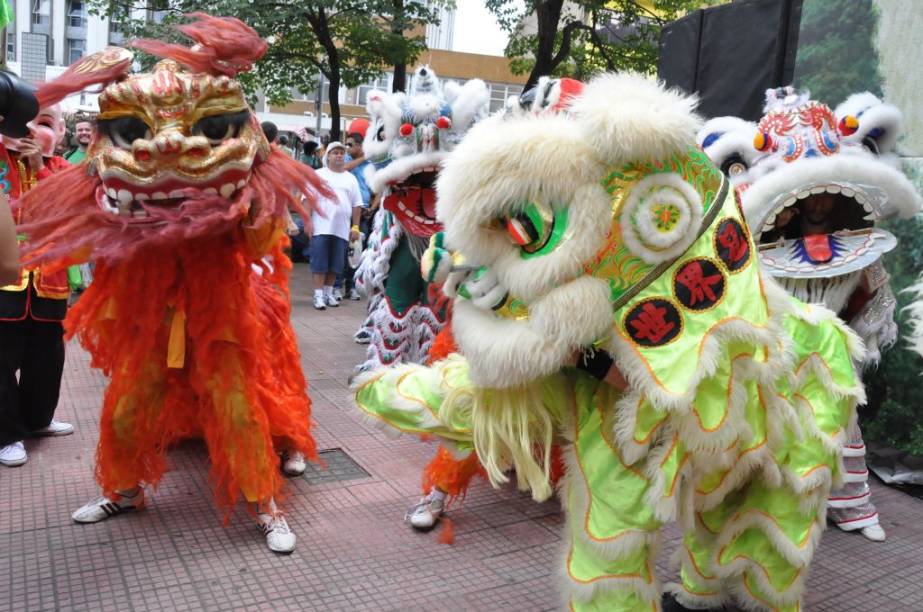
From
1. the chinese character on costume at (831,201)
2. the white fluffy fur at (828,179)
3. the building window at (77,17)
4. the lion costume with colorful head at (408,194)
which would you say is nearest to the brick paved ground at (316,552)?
the chinese character on costume at (831,201)

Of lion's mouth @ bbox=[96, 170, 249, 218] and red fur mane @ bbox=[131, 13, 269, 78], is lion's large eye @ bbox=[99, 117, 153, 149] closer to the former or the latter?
lion's mouth @ bbox=[96, 170, 249, 218]

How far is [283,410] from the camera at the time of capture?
3.58 meters

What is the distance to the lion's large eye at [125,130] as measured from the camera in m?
2.76

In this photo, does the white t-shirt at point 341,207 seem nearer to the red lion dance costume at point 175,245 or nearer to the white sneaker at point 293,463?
the white sneaker at point 293,463

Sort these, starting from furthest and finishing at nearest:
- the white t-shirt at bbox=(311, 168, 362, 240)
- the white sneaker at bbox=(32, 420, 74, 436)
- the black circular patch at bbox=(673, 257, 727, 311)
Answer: the white t-shirt at bbox=(311, 168, 362, 240) < the white sneaker at bbox=(32, 420, 74, 436) < the black circular patch at bbox=(673, 257, 727, 311)

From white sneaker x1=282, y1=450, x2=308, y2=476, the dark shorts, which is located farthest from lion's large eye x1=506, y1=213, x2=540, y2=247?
the dark shorts

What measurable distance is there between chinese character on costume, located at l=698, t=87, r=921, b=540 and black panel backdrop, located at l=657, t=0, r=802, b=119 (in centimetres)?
158

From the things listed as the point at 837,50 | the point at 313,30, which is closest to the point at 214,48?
the point at 837,50

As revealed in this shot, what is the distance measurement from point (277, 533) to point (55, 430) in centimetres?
185

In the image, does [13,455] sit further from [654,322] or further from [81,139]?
[81,139]

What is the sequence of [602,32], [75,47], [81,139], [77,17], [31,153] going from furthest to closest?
[77,17] < [75,47] < [602,32] < [81,139] < [31,153]

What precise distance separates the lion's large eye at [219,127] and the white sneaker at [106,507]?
1.61 metres

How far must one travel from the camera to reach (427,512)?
340 centimetres

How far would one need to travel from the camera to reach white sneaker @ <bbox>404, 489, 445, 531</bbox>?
11.0ft
